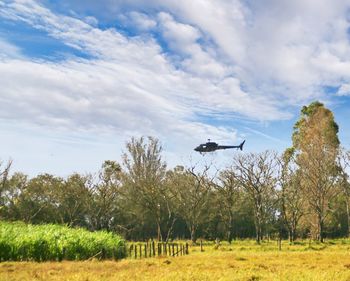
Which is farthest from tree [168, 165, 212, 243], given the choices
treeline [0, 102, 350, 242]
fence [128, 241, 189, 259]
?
fence [128, 241, 189, 259]

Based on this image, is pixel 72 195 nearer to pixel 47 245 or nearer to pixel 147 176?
pixel 147 176

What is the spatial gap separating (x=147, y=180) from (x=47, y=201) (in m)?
18.6

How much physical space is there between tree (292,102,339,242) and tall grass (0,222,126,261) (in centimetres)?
3100

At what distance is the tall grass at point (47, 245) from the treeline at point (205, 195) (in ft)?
81.0

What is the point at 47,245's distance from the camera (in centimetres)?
Result: 2289

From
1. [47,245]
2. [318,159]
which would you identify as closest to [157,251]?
[47,245]

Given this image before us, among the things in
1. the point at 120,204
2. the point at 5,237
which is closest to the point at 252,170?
the point at 120,204

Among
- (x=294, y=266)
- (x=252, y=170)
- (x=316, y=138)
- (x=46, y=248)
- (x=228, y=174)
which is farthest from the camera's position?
(x=228, y=174)

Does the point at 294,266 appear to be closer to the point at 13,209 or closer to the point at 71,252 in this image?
the point at 71,252

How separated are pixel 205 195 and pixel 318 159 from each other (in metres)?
19.1

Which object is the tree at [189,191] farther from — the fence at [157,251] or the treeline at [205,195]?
the fence at [157,251]

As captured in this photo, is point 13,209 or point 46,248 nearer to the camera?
point 46,248

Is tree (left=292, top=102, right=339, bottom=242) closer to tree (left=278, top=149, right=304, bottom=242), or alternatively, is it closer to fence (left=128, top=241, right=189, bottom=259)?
tree (left=278, top=149, right=304, bottom=242)

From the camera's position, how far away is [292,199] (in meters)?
57.8
